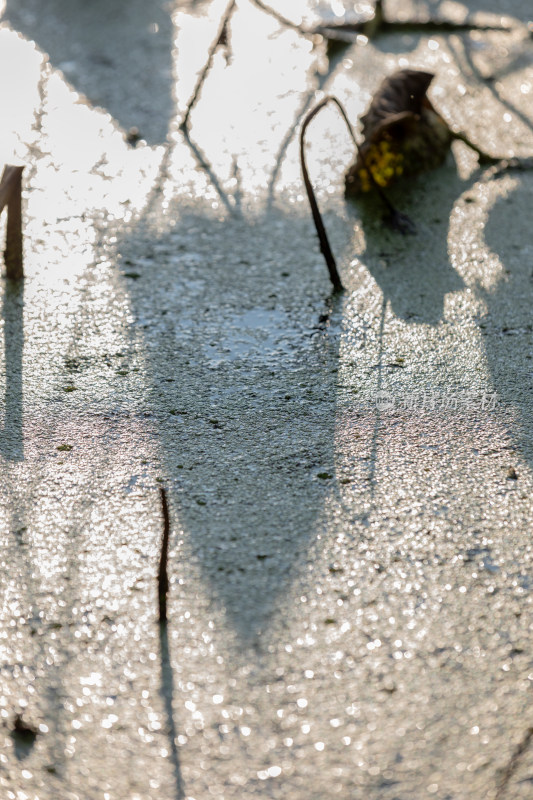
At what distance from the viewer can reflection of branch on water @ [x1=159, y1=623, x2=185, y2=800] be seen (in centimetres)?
87

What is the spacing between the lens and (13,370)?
1.48 metres

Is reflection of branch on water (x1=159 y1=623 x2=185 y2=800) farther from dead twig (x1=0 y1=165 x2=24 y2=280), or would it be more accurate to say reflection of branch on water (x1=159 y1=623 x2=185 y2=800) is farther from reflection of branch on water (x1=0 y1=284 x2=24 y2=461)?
dead twig (x1=0 y1=165 x2=24 y2=280)

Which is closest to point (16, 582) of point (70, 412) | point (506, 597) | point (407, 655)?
point (70, 412)

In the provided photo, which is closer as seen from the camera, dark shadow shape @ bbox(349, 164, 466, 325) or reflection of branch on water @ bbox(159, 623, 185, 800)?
reflection of branch on water @ bbox(159, 623, 185, 800)

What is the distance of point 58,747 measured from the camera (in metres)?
0.90

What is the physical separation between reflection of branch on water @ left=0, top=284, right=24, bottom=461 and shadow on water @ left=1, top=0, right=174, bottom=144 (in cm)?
73

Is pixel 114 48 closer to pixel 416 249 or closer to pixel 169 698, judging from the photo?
pixel 416 249

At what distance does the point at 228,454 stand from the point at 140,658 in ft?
1.29

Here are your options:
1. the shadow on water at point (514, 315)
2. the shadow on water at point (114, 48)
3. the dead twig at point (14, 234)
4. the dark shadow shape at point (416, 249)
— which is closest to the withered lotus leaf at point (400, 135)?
the dark shadow shape at point (416, 249)

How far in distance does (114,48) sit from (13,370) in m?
1.55

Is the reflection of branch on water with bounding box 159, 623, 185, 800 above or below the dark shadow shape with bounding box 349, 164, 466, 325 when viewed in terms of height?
below

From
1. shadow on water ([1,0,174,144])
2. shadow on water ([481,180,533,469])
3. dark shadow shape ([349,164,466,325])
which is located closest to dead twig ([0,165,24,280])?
shadow on water ([1,0,174,144])

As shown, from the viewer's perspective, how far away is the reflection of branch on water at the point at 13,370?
4.33 feet

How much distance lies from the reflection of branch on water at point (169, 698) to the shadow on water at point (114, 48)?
4.90 ft
